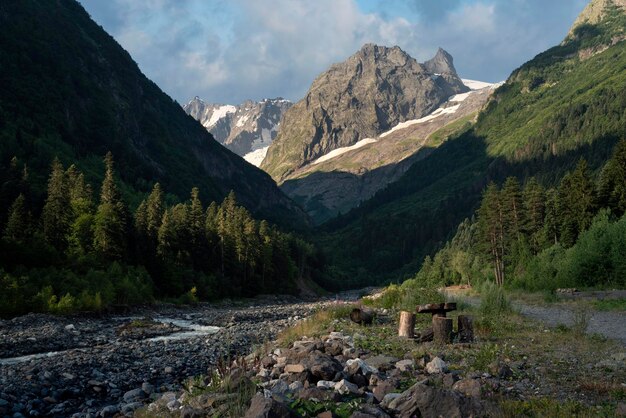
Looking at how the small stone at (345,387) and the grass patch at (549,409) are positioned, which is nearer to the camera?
the grass patch at (549,409)

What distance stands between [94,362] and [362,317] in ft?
39.1

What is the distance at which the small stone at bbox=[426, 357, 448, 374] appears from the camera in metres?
12.2

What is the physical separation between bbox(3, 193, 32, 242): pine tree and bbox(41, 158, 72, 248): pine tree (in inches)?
72.0

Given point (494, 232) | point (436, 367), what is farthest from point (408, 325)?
point (494, 232)

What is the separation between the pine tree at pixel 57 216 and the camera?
53662 millimetres

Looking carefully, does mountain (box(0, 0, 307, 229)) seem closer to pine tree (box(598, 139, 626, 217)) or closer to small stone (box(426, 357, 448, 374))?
small stone (box(426, 357, 448, 374))

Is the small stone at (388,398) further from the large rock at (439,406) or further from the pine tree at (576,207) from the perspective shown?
the pine tree at (576,207)

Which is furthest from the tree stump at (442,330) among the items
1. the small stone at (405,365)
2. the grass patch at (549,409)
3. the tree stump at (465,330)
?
the grass patch at (549,409)

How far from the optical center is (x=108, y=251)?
2282 inches

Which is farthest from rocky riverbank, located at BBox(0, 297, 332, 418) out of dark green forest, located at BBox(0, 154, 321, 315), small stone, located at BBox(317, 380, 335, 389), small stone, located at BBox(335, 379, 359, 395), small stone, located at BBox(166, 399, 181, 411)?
dark green forest, located at BBox(0, 154, 321, 315)

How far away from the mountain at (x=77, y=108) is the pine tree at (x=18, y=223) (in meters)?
24.2

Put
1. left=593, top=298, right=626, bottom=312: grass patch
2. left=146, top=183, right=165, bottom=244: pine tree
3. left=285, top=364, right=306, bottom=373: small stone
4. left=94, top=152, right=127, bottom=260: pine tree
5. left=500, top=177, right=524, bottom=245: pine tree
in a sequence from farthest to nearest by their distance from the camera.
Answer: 1. left=146, top=183, right=165, bottom=244: pine tree
2. left=500, top=177, right=524, bottom=245: pine tree
3. left=94, top=152, right=127, bottom=260: pine tree
4. left=593, top=298, right=626, bottom=312: grass patch
5. left=285, top=364, right=306, bottom=373: small stone

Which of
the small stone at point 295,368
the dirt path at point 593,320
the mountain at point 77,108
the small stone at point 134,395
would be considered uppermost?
the mountain at point 77,108

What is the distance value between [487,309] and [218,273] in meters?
59.6
